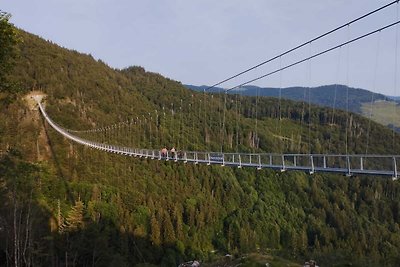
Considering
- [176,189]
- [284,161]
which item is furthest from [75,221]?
[176,189]

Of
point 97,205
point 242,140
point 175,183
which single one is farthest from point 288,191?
point 97,205

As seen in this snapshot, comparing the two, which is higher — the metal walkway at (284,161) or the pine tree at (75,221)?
the metal walkway at (284,161)

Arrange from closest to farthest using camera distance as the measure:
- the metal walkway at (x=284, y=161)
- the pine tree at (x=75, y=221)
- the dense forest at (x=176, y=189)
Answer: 1. the metal walkway at (x=284, y=161)
2. the pine tree at (x=75, y=221)
3. the dense forest at (x=176, y=189)

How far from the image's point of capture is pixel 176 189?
9869 centimetres

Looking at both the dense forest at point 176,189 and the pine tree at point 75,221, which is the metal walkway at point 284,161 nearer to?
the pine tree at point 75,221

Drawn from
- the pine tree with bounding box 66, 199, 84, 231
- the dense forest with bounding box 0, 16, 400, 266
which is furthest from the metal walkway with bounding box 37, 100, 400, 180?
the dense forest with bounding box 0, 16, 400, 266

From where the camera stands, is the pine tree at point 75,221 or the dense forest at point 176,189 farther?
the dense forest at point 176,189

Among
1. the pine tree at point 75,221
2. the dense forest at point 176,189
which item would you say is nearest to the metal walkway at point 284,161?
the pine tree at point 75,221

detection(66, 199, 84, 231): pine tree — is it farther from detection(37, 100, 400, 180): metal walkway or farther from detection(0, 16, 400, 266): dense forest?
detection(37, 100, 400, 180): metal walkway

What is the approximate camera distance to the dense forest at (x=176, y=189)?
224 ft

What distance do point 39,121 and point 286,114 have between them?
92.4 m

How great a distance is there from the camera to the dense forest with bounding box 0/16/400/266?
68.1 meters

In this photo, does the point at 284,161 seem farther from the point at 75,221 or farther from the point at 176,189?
the point at 176,189

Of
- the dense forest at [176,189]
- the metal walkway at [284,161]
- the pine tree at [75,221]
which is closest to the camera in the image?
the metal walkway at [284,161]
